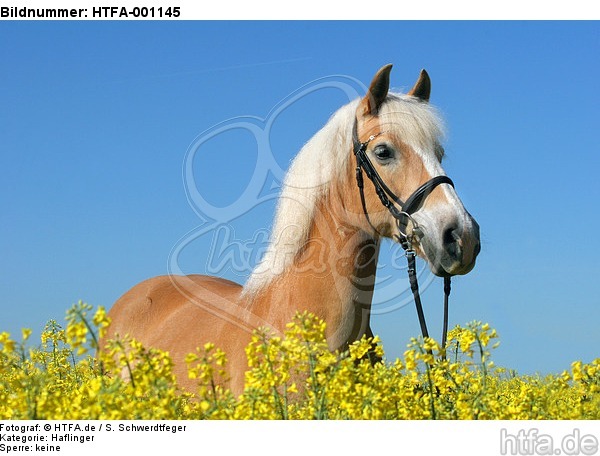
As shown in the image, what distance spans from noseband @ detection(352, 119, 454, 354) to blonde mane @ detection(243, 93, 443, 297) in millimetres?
140

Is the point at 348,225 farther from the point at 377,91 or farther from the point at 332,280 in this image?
the point at 377,91

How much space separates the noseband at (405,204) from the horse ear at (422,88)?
2.58ft

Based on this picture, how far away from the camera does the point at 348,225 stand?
540cm

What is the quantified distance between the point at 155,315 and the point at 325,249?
3265mm

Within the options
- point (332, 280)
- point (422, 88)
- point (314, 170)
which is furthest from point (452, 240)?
point (422, 88)

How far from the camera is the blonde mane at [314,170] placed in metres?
5.45

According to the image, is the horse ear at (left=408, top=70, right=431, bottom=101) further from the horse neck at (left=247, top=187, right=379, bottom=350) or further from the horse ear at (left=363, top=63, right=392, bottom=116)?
the horse neck at (left=247, top=187, right=379, bottom=350)

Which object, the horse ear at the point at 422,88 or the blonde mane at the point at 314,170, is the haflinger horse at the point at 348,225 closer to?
the blonde mane at the point at 314,170

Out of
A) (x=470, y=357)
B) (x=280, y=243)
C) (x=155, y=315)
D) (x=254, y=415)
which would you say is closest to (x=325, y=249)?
(x=280, y=243)

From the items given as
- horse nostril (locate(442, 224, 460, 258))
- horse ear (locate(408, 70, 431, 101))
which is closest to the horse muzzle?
horse nostril (locate(442, 224, 460, 258))

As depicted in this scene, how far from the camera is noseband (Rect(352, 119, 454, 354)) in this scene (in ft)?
16.8

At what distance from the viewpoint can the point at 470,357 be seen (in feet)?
13.0
